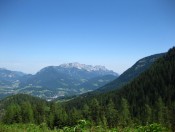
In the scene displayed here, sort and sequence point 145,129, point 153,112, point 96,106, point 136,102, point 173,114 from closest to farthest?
point 173,114
point 145,129
point 153,112
point 96,106
point 136,102

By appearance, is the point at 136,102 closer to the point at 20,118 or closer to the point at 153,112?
the point at 153,112

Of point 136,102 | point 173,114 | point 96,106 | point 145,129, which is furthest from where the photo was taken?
point 136,102

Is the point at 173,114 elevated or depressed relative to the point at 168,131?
elevated

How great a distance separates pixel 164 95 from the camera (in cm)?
17200

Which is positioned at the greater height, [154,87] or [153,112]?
[154,87]

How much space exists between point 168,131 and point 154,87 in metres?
186

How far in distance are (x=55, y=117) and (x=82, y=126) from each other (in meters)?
146

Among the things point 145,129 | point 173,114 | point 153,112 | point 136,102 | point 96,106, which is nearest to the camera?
point 173,114

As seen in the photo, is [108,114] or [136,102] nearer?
[108,114]

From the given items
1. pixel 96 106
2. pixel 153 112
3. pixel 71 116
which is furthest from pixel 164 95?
pixel 71 116

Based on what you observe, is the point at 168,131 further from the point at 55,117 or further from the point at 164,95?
the point at 164,95

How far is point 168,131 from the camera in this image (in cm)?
1018

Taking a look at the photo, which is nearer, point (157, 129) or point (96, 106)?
point (157, 129)

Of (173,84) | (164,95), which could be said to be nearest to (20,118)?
(164,95)
